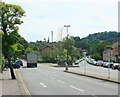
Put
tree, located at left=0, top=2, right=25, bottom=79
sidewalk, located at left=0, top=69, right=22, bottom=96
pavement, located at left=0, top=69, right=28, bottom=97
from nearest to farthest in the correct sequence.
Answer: pavement, located at left=0, top=69, right=28, bottom=97 < sidewalk, located at left=0, top=69, right=22, bottom=96 < tree, located at left=0, top=2, right=25, bottom=79

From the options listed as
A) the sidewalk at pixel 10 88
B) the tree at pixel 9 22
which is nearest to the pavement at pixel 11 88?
the sidewalk at pixel 10 88

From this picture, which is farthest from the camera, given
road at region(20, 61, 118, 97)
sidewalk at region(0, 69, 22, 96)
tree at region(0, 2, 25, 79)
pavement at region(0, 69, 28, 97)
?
tree at region(0, 2, 25, 79)

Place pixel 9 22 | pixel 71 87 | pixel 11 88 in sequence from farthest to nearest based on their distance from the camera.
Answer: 1. pixel 9 22
2. pixel 71 87
3. pixel 11 88

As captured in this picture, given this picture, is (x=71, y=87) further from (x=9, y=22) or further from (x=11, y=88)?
(x=9, y=22)

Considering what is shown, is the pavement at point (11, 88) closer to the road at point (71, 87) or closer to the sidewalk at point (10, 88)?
the sidewalk at point (10, 88)

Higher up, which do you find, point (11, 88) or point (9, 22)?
point (9, 22)

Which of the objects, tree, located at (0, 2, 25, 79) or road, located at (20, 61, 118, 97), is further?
tree, located at (0, 2, 25, 79)

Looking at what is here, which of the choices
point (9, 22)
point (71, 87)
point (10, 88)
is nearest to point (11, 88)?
point (10, 88)

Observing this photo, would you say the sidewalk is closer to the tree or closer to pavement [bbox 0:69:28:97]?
pavement [bbox 0:69:28:97]

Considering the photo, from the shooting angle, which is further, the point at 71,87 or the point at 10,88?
the point at 71,87

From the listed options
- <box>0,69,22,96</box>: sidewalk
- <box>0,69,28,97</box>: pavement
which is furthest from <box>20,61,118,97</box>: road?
<box>0,69,22,96</box>: sidewalk

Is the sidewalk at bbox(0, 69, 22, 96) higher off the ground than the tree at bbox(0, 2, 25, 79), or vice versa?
the tree at bbox(0, 2, 25, 79)

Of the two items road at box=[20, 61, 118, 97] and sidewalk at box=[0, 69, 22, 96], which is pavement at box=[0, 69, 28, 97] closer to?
sidewalk at box=[0, 69, 22, 96]

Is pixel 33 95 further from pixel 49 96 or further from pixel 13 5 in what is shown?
pixel 13 5
